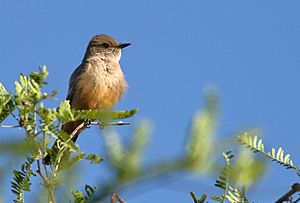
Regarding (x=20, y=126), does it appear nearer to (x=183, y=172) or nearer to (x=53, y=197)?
(x=53, y=197)

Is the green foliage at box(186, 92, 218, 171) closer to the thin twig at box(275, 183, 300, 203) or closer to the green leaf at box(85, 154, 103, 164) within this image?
the green leaf at box(85, 154, 103, 164)

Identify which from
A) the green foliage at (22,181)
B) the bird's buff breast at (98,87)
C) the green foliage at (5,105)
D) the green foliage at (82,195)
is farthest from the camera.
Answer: the bird's buff breast at (98,87)

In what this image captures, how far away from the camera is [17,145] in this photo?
83 cm

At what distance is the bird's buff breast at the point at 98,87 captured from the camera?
23.4 ft

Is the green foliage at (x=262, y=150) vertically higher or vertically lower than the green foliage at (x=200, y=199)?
higher

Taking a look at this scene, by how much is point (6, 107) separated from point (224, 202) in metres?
0.70

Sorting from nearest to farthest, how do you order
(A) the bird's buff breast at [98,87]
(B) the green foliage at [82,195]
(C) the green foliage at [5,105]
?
(B) the green foliage at [82,195] < (C) the green foliage at [5,105] < (A) the bird's buff breast at [98,87]

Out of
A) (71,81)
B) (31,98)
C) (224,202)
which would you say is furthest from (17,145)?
(71,81)

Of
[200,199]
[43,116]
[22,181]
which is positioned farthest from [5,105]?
[200,199]

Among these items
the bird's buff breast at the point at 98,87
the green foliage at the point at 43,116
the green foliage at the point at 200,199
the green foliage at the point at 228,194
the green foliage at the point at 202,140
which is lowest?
the green foliage at the point at 202,140

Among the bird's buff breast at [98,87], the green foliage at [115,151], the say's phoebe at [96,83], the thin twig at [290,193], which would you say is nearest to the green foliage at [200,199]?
the green foliage at [115,151]

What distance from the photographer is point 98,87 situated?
721 cm

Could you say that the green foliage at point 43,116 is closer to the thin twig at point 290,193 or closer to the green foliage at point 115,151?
the green foliage at point 115,151

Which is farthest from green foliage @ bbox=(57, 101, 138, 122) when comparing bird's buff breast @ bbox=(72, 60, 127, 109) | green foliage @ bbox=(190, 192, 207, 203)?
bird's buff breast @ bbox=(72, 60, 127, 109)
